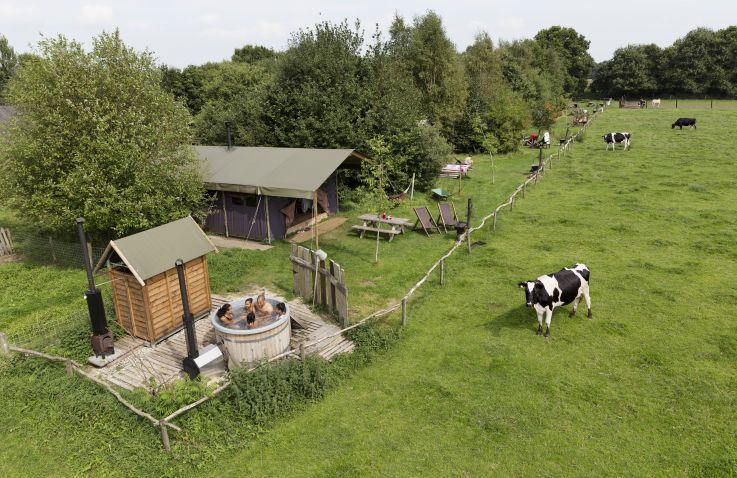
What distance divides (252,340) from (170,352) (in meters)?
2.66

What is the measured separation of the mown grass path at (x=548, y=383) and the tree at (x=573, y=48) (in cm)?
8925

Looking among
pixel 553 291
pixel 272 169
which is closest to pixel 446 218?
pixel 272 169

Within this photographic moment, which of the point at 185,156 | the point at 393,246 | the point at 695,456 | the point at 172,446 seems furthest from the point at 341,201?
the point at 695,456

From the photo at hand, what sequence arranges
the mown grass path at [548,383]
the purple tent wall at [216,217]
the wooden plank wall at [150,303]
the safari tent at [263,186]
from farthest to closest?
the purple tent wall at [216,217], the safari tent at [263,186], the wooden plank wall at [150,303], the mown grass path at [548,383]

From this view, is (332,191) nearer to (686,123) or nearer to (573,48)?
(686,123)

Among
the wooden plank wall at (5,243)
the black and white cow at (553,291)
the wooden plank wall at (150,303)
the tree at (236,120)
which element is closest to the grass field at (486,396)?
the black and white cow at (553,291)

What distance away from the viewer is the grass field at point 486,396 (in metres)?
7.93

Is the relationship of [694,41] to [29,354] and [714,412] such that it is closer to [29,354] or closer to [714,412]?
[714,412]

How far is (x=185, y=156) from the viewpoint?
18.5 metres

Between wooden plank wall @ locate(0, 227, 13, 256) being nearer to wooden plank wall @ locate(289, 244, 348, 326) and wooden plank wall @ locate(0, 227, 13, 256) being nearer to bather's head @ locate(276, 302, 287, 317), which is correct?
wooden plank wall @ locate(289, 244, 348, 326)

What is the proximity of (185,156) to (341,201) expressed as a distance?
8780 millimetres

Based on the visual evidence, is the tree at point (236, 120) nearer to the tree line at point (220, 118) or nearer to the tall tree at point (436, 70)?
the tree line at point (220, 118)

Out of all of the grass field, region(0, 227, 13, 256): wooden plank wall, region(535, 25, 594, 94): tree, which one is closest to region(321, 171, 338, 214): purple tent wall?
the grass field

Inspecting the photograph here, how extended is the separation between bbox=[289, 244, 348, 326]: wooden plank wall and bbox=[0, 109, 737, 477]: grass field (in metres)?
0.99
